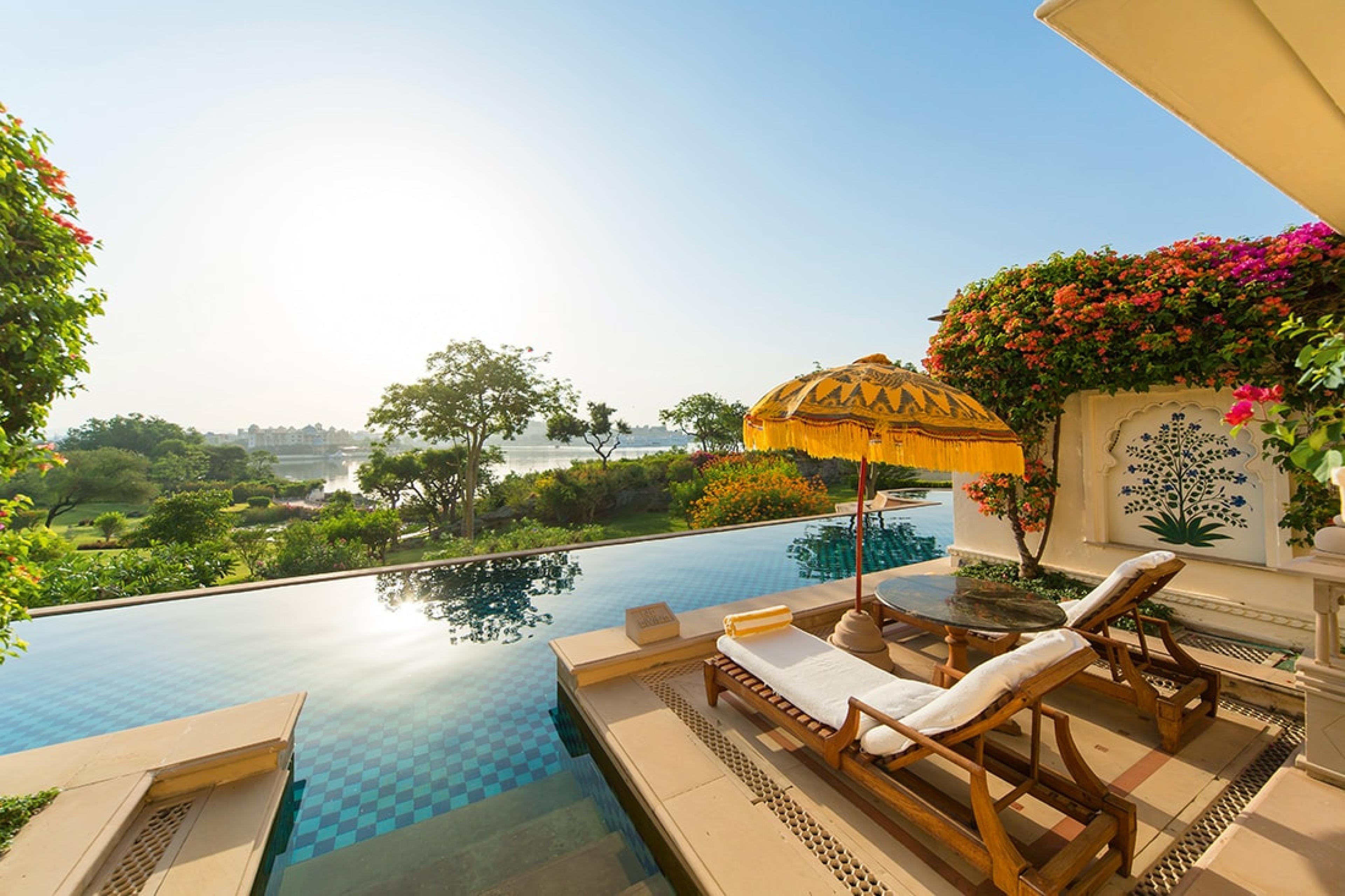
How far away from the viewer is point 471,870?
2574 millimetres

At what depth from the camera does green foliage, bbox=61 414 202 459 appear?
30547 millimetres

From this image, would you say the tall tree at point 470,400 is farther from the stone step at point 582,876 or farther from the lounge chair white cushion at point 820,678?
the stone step at point 582,876

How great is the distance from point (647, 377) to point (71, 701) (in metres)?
23.0

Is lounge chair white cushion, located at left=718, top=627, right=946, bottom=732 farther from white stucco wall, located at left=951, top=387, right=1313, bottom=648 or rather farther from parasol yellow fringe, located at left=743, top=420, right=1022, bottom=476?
white stucco wall, located at left=951, top=387, right=1313, bottom=648

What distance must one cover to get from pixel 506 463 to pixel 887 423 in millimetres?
16019

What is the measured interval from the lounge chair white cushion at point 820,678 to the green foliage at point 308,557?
9.52 m

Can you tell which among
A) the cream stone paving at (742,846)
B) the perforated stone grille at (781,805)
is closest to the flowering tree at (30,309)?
the cream stone paving at (742,846)

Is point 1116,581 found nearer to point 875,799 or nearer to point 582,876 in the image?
point 875,799

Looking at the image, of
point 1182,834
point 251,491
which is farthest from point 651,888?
point 251,491

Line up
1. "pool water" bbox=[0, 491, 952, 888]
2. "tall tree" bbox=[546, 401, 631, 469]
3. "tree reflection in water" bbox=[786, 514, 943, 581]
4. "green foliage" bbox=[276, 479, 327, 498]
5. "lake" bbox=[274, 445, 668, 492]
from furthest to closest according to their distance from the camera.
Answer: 1. "green foliage" bbox=[276, 479, 327, 498]
2. "tall tree" bbox=[546, 401, 631, 469]
3. "lake" bbox=[274, 445, 668, 492]
4. "tree reflection in water" bbox=[786, 514, 943, 581]
5. "pool water" bbox=[0, 491, 952, 888]

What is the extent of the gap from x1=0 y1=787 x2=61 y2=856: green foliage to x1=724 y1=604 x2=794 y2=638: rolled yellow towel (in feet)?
13.3

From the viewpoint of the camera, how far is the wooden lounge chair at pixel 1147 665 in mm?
3133

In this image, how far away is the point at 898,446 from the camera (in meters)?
3.50

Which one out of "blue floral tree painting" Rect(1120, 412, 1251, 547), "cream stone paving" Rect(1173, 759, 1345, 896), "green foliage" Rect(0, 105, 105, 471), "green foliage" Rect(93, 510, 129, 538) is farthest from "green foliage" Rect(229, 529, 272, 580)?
"blue floral tree painting" Rect(1120, 412, 1251, 547)
